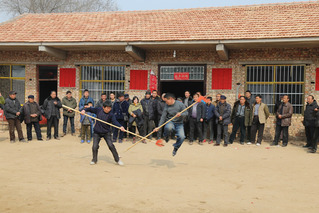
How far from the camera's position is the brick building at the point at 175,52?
11312 millimetres

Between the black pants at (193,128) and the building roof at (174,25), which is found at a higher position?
the building roof at (174,25)

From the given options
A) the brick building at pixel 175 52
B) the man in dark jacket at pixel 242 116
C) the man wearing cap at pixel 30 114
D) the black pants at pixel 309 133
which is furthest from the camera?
the brick building at pixel 175 52

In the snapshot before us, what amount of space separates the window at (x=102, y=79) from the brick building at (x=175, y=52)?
4cm

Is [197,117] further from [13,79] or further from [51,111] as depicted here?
[13,79]

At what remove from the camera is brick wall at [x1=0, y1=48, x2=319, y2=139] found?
37.1 ft

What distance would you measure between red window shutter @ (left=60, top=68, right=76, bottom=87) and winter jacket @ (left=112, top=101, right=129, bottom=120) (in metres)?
3.54

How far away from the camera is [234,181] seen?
5957 millimetres

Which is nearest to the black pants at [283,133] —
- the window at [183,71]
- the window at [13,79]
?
the window at [183,71]

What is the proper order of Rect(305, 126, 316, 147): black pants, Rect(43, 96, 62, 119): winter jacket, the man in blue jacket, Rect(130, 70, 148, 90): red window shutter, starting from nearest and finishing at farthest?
the man in blue jacket, Rect(305, 126, 316, 147): black pants, Rect(43, 96, 62, 119): winter jacket, Rect(130, 70, 148, 90): red window shutter

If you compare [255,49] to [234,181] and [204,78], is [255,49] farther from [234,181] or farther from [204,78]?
[234,181]

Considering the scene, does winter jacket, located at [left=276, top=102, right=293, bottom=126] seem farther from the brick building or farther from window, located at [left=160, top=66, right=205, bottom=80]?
window, located at [left=160, top=66, right=205, bottom=80]

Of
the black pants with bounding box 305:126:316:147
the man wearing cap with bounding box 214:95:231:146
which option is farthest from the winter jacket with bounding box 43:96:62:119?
the black pants with bounding box 305:126:316:147

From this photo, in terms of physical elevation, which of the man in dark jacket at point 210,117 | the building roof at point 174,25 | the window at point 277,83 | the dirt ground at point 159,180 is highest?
the building roof at point 174,25

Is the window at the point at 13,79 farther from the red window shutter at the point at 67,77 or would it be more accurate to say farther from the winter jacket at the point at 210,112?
the winter jacket at the point at 210,112
